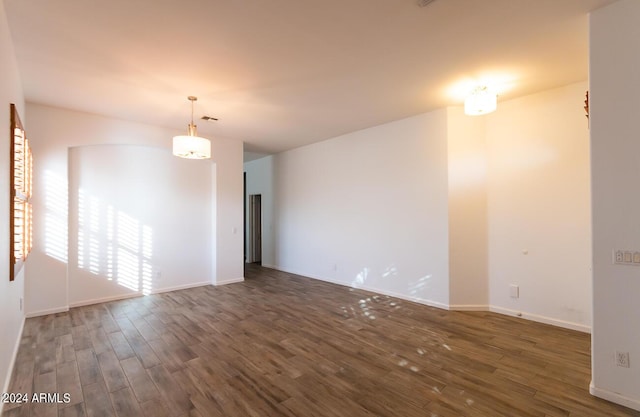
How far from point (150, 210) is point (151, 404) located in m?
3.95

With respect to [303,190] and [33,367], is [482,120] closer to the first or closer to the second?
[303,190]

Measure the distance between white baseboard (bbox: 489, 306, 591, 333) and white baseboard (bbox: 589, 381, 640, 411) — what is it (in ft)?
5.21

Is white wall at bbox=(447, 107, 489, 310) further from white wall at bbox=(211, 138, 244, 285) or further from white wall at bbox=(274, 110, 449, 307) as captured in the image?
white wall at bbox=(211, 138, 244, 285)

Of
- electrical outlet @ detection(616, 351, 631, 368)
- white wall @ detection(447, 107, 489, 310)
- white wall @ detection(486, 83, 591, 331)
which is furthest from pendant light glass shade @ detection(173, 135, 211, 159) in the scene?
electrical outlet @ detection(616, 351, 631, 368)

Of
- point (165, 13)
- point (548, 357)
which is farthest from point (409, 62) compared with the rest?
point (548, 357)

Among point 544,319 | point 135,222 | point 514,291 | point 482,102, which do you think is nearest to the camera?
point 482,102

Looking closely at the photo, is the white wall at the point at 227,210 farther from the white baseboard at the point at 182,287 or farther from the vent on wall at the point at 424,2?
the vent on wall at the point at 424,2

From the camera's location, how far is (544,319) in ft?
12.4

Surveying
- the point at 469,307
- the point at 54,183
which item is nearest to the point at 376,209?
the point at 469,307

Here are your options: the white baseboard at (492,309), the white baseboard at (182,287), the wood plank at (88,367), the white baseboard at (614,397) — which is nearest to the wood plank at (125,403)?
the wood plank at (88,367)

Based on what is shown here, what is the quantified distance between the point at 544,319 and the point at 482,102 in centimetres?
295

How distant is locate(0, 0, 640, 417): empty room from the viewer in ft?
7.30

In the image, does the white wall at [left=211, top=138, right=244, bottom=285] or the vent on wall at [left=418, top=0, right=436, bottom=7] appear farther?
the white wall at [left=211, top=138, right=244, bottom=285]

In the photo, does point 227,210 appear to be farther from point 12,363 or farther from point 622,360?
point 622,360
